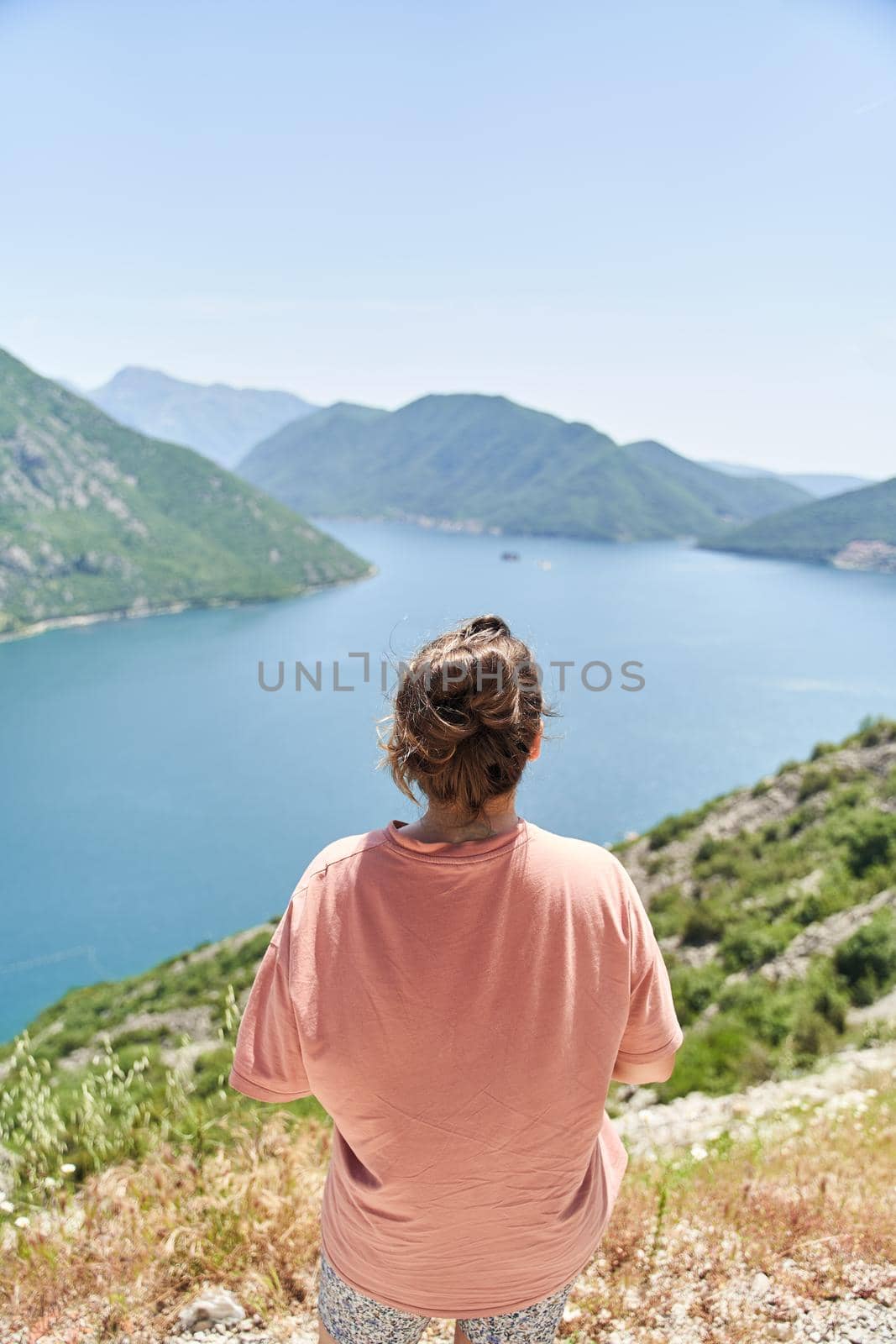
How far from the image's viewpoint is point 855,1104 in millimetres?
2898

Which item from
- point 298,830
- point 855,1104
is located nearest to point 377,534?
point 298,830

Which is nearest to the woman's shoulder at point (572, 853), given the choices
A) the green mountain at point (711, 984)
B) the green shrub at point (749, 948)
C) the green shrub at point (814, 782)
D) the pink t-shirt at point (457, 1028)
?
the pink t-shirt at point (457, 1028)

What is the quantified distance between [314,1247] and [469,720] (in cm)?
158

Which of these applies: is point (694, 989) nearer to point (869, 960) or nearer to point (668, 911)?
point (869, 960)

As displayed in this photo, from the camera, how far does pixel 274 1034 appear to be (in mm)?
923

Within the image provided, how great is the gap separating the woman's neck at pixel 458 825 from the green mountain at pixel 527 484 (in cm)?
12844

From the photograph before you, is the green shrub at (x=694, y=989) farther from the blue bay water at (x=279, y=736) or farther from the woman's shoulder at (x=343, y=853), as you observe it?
the woman's shoulder at (x=343, y=853)

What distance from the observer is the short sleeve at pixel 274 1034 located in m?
0.90

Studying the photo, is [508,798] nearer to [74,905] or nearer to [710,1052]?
[710,1052]

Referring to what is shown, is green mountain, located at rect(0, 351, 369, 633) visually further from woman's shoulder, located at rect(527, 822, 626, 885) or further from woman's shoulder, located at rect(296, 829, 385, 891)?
woman's shoulder, located at rect(527, 822, 626, 885)

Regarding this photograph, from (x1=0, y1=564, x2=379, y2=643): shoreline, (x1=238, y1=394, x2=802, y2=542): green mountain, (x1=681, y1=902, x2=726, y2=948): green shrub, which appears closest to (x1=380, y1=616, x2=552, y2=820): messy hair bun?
(x1=681, y1=902, x2=726, y2=948): green shrub

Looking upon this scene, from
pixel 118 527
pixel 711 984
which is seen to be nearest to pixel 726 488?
pixel 118 527

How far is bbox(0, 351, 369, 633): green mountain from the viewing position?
238ft

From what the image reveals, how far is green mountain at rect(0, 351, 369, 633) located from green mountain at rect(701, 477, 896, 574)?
190 ft
